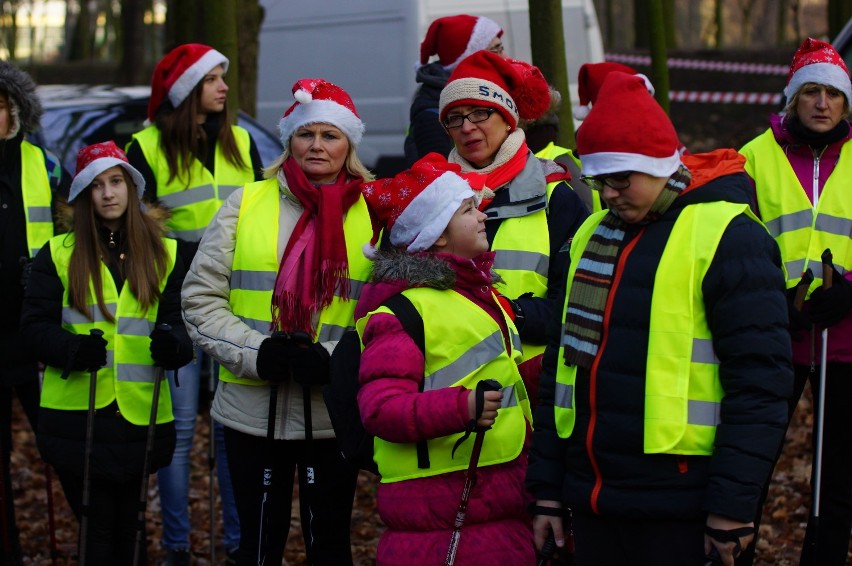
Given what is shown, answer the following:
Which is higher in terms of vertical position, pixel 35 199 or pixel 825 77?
pixel 825 77

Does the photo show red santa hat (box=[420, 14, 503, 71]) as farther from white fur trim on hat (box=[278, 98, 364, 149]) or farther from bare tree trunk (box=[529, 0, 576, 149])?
white fur trim on hat (box=[278, 98, 364, 149])

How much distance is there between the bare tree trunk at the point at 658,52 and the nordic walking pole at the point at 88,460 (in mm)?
4070

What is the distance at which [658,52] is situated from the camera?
8094mm

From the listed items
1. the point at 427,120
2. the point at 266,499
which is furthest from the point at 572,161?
the point at 266,499

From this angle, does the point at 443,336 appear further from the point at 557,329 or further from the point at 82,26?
the point at 82,26

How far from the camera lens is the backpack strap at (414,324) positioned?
13.2 ft

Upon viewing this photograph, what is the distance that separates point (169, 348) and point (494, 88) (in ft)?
5.72

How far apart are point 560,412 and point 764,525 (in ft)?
13.1

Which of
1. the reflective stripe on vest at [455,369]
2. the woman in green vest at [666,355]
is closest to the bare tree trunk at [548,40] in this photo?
the reflective stripe on vest at [455,369]

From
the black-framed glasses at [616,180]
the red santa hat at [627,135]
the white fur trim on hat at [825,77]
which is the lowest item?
the black-framed glasses at [616,180]

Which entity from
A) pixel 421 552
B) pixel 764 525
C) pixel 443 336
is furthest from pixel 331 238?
pixel 764 525

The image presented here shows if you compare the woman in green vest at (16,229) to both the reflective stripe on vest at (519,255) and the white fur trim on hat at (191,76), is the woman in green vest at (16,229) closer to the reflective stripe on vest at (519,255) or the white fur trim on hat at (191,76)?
the white fur trim on hat at (191,76)

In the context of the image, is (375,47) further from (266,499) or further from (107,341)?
(266,499)

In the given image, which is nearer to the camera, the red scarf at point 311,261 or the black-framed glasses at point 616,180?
the black-framed glasses at point 616,180
